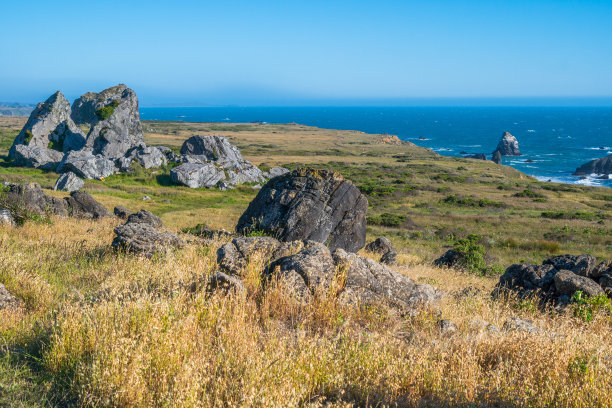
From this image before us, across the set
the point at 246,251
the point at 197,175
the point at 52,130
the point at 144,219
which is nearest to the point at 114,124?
the point at 52,130

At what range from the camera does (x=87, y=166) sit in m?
47.8

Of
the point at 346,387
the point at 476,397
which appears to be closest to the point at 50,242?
the point at 346,387

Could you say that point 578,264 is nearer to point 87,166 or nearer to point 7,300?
point 7,300

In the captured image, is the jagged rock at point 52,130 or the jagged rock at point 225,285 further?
the jagged rock at point 52,130

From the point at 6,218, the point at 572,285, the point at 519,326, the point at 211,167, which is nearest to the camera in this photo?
the point at 519,326

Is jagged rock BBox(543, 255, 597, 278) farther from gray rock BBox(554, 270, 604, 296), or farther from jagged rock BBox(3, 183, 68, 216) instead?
jagged rock BBox(3, 183, 68, 216)

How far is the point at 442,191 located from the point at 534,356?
55.1 metres

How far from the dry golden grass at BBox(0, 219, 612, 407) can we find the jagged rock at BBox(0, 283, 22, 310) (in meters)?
0.18

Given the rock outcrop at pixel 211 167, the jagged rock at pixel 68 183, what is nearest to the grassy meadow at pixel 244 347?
the jagged rock at pixel 68 183

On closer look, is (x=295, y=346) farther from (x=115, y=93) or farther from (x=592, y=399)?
(x=115, y=93)

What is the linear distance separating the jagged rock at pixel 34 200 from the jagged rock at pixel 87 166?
25.5 metres

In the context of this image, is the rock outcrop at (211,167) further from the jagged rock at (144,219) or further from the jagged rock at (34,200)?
the jagged rock at (144,219)

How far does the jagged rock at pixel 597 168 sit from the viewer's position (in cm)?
9881

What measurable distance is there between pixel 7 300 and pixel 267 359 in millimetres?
4642
